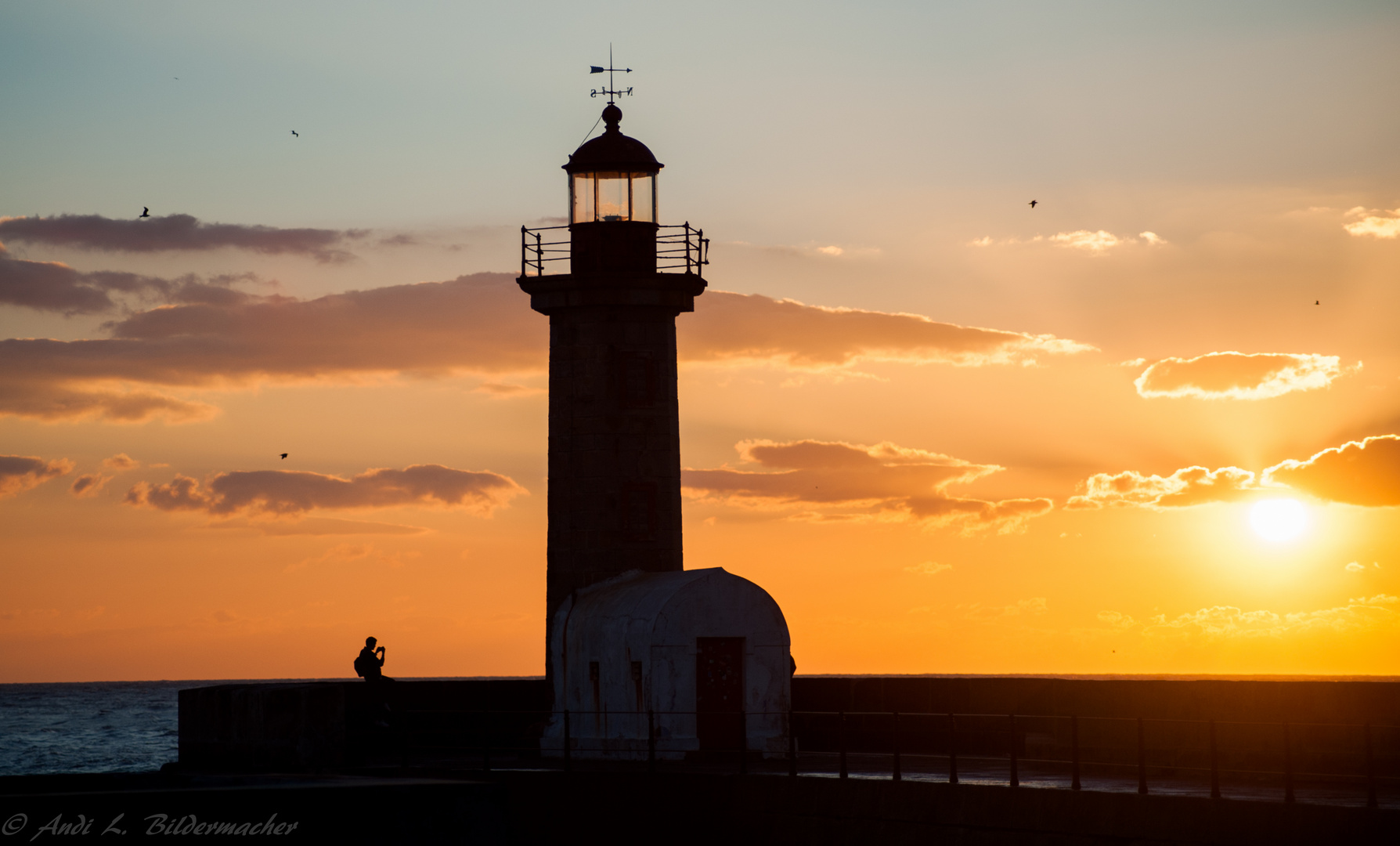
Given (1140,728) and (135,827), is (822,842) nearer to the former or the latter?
(1140,728)

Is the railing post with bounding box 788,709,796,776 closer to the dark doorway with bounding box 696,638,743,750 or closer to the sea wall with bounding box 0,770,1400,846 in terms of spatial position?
the sea wall with bounding box 0,770,1400,846

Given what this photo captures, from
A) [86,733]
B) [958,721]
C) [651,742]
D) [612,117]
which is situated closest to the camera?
[651,742]

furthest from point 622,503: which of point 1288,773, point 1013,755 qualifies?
point 1288,773

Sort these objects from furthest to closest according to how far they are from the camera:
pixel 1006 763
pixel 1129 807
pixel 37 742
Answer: pixel 37 742, pixel 1006 763, pixel 1129 807

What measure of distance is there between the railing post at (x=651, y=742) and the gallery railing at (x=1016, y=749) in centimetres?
4

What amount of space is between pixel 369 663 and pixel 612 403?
6043 mm

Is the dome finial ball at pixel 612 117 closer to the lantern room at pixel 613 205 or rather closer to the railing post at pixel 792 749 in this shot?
the lantern room at pixel 613 205

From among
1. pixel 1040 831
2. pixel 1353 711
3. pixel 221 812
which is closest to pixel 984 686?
pixel 1353 711

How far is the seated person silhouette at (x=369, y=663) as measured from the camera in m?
28.5

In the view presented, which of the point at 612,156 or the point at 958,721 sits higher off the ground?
the point at 612,156

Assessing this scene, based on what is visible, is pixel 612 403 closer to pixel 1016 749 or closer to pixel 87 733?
pixel 1016 749

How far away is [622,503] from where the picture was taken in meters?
28.7

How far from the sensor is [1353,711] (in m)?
21.8

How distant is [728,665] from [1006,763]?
4835 millimetres
